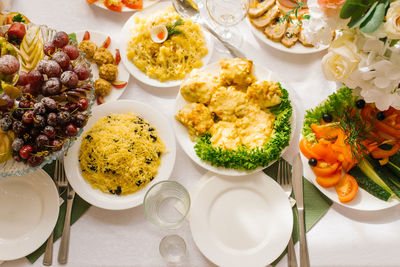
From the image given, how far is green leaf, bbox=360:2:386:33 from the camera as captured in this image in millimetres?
972

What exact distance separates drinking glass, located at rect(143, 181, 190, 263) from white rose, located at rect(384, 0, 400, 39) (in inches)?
41.0

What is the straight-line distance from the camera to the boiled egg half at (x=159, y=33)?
1725 millimetres

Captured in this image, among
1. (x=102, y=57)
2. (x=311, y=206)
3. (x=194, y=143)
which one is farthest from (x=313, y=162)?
(x=102, y=57)

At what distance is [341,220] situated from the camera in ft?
5.22

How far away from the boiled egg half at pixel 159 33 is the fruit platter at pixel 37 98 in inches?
17.4

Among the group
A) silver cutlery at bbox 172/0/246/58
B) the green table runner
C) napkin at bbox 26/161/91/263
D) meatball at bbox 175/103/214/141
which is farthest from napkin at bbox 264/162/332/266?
napkin at bbox 26/161/91/263

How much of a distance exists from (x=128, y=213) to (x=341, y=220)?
3.48 feet

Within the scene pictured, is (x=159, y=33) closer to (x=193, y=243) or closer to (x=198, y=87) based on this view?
(x=198, y=87)

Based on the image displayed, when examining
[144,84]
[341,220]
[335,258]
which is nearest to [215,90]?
[144,84]

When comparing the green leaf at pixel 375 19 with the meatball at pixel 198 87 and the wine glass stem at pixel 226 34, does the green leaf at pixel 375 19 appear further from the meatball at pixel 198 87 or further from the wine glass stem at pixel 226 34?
the wine glass stem at pixel 226 34

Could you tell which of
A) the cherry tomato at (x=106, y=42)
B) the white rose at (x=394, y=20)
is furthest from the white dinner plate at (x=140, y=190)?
the white rose at (x=394, y=20)

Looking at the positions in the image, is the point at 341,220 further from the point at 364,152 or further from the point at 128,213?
the point at 128,213

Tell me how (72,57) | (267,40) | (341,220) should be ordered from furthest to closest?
(267,40) < (341,220) < (72,57)

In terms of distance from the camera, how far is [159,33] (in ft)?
5.71
